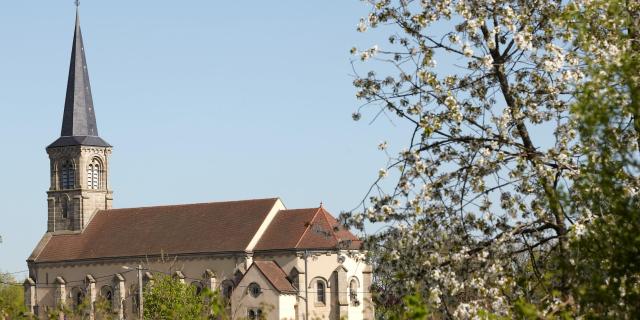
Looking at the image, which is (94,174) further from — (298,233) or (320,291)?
(320,291)

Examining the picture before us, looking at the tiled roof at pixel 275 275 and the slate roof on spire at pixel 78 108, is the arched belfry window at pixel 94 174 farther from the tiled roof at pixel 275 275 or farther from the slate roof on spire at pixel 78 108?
the tiled roof at pixel 275 275

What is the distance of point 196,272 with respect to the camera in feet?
243

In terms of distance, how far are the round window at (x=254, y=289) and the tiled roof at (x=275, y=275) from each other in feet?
2.60

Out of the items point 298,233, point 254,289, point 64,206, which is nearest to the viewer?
point 254,289

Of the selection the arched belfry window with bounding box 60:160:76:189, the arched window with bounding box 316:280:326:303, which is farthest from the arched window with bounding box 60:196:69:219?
the arched window with bounding box 316:280:326:303

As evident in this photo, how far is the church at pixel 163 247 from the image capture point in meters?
68.0

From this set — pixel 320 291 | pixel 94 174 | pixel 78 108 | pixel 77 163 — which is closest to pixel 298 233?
pixel 320 291

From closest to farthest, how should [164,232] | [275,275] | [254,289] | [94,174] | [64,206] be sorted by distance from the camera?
1. [254,289]
2. [275,275]
3. [164,232]
4. [64,206]
5. [94,174]

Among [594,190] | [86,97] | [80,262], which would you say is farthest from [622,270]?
[86,97]

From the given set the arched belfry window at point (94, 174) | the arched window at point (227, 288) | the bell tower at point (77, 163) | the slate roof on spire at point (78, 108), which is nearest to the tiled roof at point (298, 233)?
the arched window at point (227, 288)

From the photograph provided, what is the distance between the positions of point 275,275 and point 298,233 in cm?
380

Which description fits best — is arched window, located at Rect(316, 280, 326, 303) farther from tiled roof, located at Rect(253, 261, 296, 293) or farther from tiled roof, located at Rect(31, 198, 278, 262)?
tiled roof, located at Rect(31, 198, 278, 262)

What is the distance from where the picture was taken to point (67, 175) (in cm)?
8475

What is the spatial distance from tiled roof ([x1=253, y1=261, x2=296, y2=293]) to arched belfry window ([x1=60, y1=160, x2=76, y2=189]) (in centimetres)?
2105
